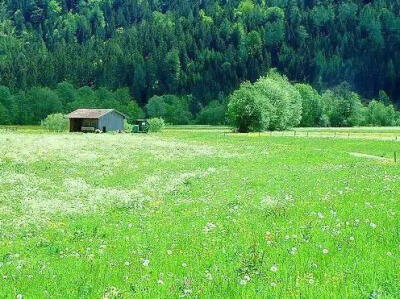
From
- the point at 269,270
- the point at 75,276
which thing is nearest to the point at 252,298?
the point at 269,270

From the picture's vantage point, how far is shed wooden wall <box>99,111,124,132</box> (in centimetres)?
14112

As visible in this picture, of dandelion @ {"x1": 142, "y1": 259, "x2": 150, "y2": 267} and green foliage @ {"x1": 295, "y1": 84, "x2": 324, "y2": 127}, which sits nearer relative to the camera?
dandelion @ {"x1": 142, "y1": 259, "x2": 150, "y2": 267}

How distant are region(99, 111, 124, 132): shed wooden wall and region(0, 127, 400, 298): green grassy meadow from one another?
4509 inches

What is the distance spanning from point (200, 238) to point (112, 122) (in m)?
135

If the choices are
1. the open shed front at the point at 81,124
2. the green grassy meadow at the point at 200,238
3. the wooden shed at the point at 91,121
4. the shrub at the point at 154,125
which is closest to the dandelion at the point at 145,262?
the green grassy meadow at the point at 200,238

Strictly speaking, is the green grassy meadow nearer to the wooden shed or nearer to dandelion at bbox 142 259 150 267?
dandelion at bbox 142 259 150 267

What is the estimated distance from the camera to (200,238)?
13.6m

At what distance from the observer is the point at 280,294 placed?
8695 mm

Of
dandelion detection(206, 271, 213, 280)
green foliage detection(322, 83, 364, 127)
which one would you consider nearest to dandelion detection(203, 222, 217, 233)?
dandelion detection(206, 271, 213, 280)

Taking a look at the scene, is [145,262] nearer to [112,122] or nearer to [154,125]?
[154,125]

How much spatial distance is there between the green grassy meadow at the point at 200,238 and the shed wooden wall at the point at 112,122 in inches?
4509

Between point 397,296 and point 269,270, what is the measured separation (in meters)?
2.84

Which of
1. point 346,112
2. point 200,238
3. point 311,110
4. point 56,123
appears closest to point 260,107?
point 56,123

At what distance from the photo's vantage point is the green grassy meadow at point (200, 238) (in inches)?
376
